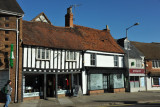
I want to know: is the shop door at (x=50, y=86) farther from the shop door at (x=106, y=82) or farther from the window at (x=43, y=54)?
the shop door at (x=106, y=82)

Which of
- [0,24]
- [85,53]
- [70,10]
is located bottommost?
[85,53]

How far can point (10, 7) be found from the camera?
15.1 metres

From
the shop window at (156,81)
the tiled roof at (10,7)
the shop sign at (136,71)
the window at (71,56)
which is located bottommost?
the shop window at (156,81)

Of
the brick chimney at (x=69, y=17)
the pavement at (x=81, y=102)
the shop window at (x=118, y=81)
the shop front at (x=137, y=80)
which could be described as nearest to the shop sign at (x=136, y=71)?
the shop front at (x=137, y=80)

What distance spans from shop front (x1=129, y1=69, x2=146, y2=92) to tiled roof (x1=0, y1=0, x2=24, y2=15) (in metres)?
15.8

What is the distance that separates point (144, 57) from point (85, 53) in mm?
11197

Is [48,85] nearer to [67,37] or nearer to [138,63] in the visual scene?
[67,37]

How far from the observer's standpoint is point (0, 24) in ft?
47.1

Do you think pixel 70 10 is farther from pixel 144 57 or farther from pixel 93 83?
pixel 144 57

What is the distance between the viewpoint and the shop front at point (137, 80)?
938 inches

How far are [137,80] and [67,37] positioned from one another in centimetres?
1179

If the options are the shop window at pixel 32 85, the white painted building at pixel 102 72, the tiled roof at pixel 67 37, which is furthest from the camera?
the white painted building at pixel 102 72

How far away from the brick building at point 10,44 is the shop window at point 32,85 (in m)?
1.27

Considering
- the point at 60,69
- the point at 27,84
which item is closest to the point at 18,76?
the point at 27,84
